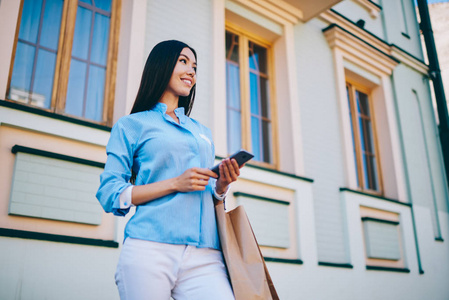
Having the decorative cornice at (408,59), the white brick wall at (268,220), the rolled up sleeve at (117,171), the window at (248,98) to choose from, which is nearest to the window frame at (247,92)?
the window at (248,98)

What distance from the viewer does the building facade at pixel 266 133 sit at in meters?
3.41

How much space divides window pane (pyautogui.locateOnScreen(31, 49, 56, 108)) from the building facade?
12 millimetres

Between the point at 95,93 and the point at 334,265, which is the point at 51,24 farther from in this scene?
the point at 334,265

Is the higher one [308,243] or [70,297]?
[308,243]

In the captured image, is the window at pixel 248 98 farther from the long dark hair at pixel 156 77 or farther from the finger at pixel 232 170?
the finger at pixel 232 170

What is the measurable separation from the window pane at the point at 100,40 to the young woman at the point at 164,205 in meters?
2.87

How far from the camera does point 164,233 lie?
58.2 inches

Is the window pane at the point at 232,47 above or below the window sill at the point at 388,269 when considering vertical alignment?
above

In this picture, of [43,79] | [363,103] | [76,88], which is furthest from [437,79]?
[43,79]

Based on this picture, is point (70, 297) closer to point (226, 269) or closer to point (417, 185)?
point (226, 269)

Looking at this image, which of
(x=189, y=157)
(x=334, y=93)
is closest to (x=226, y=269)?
(x=189, y=157)

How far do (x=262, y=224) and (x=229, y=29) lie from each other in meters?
2.75

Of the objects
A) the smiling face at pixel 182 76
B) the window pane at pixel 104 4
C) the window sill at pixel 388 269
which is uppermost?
the window pane at pixel 104 4

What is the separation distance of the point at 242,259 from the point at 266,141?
172 inches
